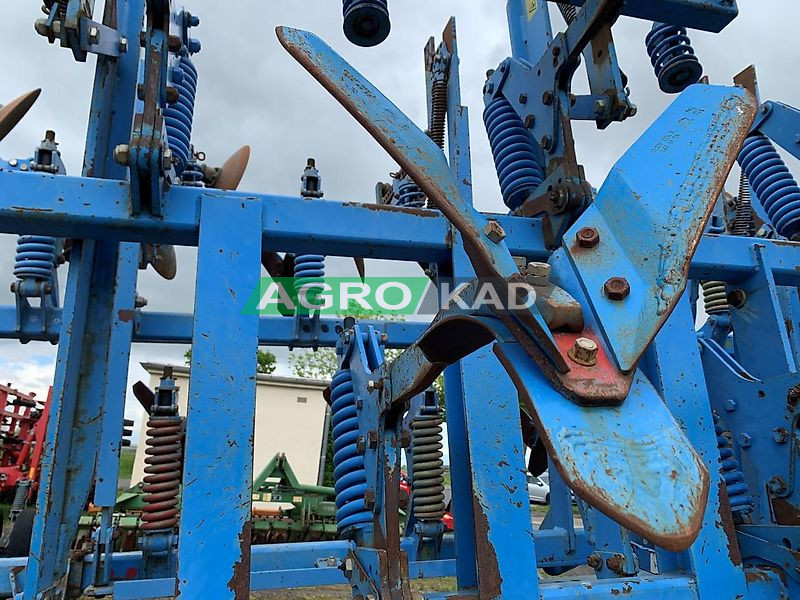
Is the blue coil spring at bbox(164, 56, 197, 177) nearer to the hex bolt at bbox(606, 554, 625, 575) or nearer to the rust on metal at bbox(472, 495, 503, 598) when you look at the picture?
the rust on metal at bbox(472, 495, 503, 598)

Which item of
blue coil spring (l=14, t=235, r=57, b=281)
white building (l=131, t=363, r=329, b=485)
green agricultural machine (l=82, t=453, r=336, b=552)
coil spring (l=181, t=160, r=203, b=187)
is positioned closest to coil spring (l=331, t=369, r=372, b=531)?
coil spring (l=181, t=160, r=203, b=187)

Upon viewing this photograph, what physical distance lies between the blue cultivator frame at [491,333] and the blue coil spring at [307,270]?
1.49 m

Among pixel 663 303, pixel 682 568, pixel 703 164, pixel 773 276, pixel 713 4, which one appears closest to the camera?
pixel 663 303

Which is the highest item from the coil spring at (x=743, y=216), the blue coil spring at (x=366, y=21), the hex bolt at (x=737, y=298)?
the coil spring at (x=743, y=216)

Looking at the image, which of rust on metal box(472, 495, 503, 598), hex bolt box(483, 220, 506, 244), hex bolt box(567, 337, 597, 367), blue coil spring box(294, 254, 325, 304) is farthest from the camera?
blue coil spring box(294, 254, 325, 304)

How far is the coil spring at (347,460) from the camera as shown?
2008mm

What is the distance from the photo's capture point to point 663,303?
1033 millimetres

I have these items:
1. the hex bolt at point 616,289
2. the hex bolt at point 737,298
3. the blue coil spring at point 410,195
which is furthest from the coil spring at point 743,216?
the hex bolt at point 616,289

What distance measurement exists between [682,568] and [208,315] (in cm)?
177

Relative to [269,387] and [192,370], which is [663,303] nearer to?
[192,370]

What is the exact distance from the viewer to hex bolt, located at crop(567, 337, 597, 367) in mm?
946

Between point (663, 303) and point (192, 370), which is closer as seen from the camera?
point (663, 303)

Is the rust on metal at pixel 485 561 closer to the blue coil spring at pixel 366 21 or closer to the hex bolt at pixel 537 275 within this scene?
the hex bolt at pixel 537 275

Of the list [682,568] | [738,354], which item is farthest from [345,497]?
[738,354]
